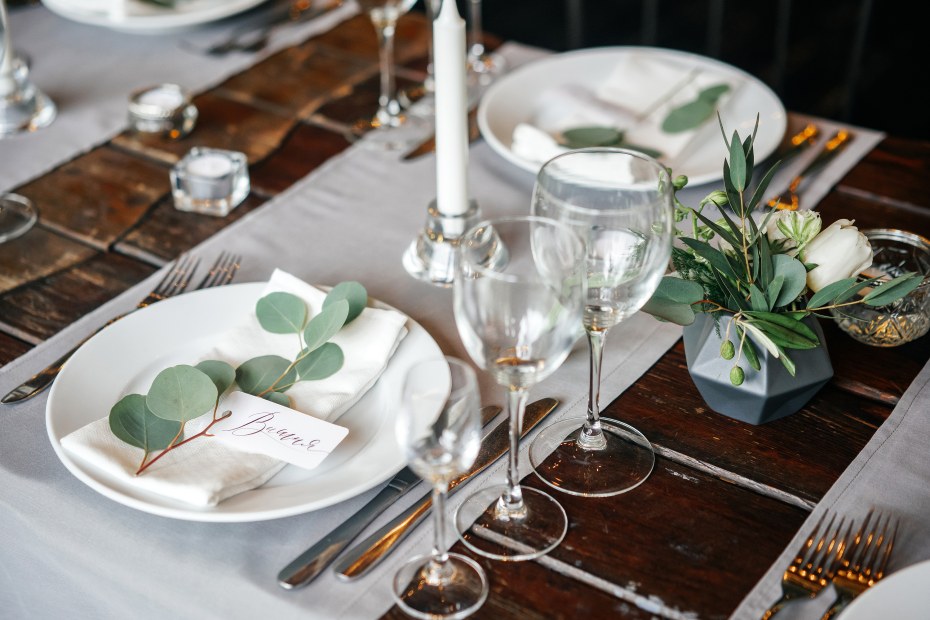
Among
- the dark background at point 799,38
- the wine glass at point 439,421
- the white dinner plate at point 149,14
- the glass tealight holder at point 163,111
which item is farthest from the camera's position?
the dark background at point 799,38

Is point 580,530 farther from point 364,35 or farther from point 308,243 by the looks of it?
point 364,35

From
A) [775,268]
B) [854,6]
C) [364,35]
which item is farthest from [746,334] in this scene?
[854,6]

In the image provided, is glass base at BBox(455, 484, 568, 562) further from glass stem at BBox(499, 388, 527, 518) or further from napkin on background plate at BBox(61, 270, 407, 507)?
napkin on background plate at BBox(61, 270, 407, 507)

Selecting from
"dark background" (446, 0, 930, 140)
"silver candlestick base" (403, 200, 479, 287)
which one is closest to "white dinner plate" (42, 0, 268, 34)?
"silver candlestick base" (403, 200, 479, 287)

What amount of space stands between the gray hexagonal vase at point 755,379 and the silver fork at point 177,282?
52 centimetres

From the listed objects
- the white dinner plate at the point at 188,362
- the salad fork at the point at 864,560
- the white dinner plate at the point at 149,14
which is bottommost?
the salad fork at the point at 864,560

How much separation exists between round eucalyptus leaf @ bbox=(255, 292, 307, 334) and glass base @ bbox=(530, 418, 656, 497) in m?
0.25

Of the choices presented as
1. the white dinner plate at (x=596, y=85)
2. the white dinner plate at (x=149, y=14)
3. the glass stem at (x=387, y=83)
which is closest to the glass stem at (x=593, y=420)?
the white dinner plate at (x=596, y=85)

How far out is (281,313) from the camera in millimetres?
903

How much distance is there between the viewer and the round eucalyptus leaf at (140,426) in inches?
Answer: 30.2

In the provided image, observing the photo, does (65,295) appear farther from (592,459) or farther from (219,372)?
(592,459)

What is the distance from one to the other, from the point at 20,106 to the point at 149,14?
271 millimetres

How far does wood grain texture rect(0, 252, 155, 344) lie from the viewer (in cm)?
99

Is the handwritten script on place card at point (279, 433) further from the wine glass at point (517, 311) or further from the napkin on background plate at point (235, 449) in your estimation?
the wine glass at point (517, 311)
